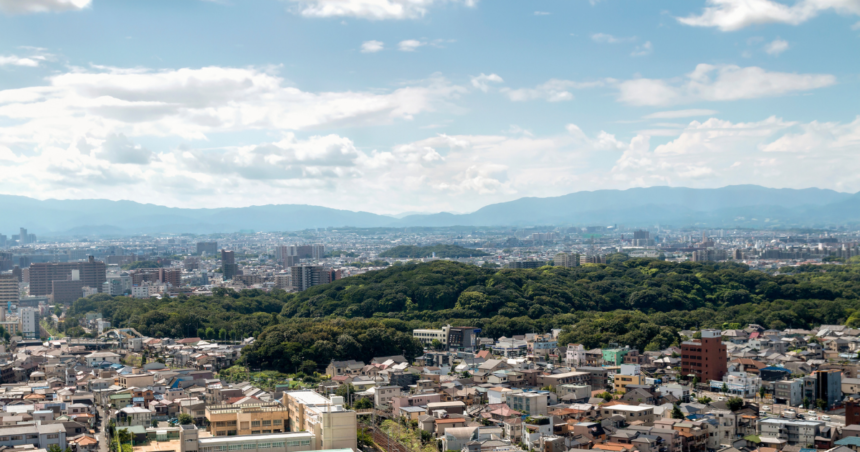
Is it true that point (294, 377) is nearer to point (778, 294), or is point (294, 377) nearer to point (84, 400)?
point (84, 400)

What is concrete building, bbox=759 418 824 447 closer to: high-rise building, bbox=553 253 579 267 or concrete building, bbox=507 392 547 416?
concrete building, bbox=507 392 547 416

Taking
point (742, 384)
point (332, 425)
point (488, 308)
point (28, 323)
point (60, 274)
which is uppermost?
point (60, 274)

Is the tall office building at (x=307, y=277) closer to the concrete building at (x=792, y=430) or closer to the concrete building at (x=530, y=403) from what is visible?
the concrete building at (x=530, y=403)

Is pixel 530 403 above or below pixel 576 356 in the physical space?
above

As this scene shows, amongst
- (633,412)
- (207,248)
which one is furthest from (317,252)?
(633,412)

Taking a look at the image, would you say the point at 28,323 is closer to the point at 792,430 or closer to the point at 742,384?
the point at 742,384

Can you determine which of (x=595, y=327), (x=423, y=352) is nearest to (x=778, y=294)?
(x=595, y=327)

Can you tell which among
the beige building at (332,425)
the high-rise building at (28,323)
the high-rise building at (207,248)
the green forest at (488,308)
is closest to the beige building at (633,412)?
the beige building at (332,425)
